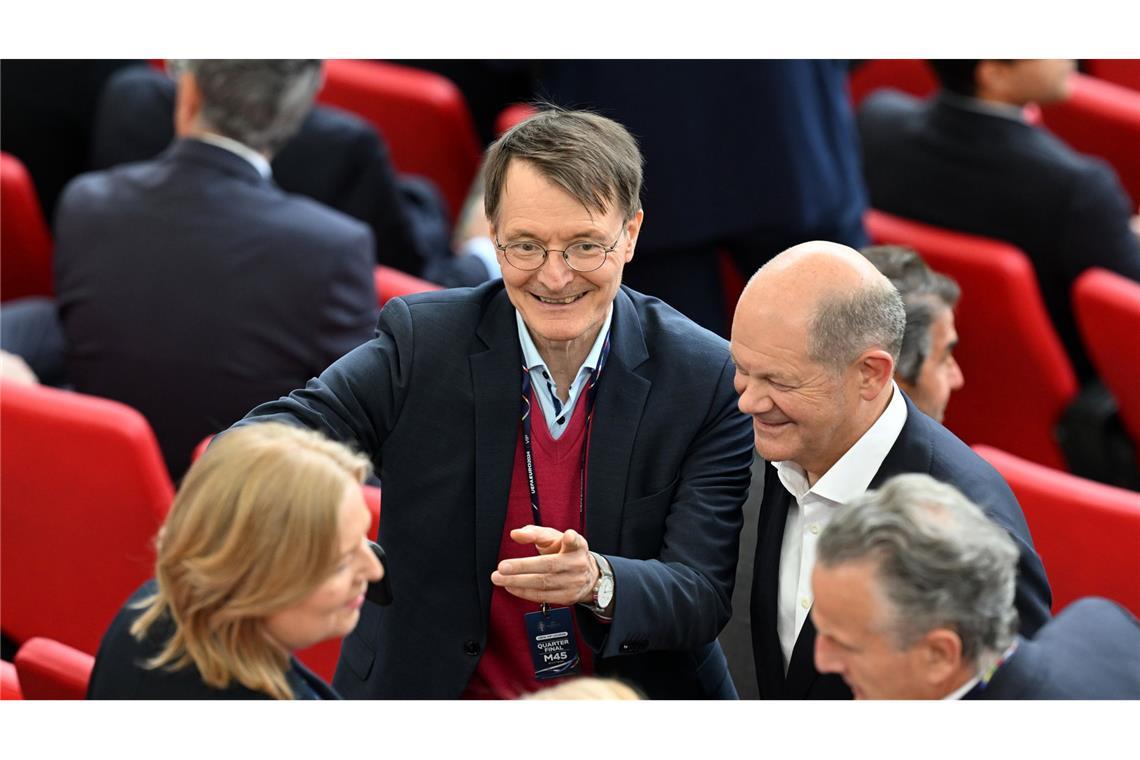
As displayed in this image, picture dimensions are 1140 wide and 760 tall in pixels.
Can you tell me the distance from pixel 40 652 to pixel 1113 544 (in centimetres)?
179

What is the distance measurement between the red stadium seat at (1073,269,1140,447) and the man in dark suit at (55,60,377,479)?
5.51ft

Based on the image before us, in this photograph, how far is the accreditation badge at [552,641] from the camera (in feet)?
7.50

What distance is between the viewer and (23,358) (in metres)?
3.84

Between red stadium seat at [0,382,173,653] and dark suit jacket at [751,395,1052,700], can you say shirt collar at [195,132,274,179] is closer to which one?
red stadium seat at [0,382,173,653]

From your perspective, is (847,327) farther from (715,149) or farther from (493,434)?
(715,149)

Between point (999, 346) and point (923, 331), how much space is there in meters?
1.27

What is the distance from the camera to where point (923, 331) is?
2.85 meters

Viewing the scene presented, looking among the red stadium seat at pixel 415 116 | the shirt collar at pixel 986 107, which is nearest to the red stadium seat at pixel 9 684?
the red stadium seat at pixel 415 116

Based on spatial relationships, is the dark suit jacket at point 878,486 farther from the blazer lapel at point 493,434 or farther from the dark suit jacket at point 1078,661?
Result: the blazer lapel at point 493,434

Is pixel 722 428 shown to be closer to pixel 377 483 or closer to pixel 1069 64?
pixel 377 483

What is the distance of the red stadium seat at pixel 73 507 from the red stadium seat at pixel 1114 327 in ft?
7.10

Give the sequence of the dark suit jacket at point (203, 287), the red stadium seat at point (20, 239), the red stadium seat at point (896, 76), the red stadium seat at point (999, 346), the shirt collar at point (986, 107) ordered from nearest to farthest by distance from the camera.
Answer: the dark suit jacket at point (203, 287) → the red stadium seat at point (999, 346) → the red stadium seat at point (20, 239) → the shirt collar at point (986, 107) → the red stadium seat at point (896, 76)

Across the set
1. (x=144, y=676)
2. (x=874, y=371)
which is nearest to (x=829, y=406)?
(x=874, y=371)
